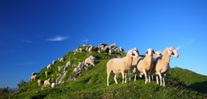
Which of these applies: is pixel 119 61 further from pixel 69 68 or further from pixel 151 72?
pixel 69 68

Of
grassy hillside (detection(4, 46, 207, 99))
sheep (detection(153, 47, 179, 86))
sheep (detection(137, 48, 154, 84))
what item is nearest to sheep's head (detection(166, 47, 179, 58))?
sheep (detection(153, 47, 179, 86))

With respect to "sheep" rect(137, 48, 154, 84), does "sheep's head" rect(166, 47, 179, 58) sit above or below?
above

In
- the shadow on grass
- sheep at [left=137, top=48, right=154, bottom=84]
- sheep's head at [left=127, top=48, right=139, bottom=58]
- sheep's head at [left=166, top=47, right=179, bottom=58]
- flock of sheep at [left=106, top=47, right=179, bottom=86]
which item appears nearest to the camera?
sheep's head at [left=166, top=47, right=179, bottom=58]

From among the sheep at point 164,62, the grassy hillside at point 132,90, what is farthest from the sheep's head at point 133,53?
the grassy hillside at point 132,90

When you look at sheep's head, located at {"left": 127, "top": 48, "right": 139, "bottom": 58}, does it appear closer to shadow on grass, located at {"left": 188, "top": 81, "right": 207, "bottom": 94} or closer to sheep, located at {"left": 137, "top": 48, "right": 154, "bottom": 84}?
sheep, located at {"left": 137, "top": 48, "right": 154, "bottom": 84}

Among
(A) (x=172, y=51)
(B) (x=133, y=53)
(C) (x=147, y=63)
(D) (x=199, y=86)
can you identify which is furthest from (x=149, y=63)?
(D) (x=199, y=86)

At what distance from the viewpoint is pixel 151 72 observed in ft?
93.2

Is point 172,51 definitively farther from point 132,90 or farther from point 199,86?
point 199,86

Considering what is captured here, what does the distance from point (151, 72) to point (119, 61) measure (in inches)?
140

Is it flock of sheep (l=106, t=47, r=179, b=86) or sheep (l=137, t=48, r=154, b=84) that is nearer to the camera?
sheep (l=137, t=48, r=154, b=84)

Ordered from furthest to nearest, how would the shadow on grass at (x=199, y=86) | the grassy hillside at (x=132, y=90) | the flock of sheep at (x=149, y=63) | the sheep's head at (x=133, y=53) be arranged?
the shadow on grass at (x=199, y=86)
the sheep's head at (x=133, y=53)
the flock of sheep at (x=149, y=63)
the grassy hillside at (x=132, y=90)

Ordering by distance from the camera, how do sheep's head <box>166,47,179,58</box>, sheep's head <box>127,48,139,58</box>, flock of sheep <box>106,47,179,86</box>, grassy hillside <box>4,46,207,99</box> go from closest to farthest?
grassy hillside <box>4,46,207,99</box> < sheep's head <box>166,47,179,58</box> < flock of sheep <box>106,47,179,86</box> < sheep's head <box>127,48,139,58</box>

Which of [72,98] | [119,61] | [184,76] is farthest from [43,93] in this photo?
[184,76]

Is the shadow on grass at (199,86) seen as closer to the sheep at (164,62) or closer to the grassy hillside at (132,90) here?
the grassy hillside at (132,90)
